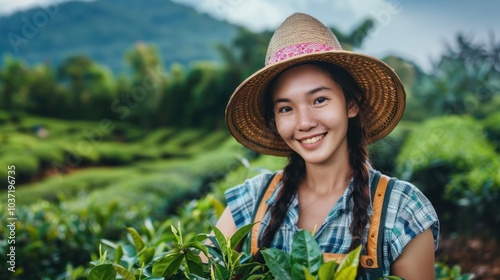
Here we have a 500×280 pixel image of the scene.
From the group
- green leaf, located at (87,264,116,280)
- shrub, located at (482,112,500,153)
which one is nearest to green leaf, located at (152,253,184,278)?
green leaf, located at (87,264,116,280)

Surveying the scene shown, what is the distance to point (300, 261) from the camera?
113 centimetres

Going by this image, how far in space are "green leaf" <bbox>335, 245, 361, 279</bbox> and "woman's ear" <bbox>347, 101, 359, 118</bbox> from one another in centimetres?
Result: 61

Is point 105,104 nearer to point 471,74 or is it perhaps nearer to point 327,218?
point 471,74

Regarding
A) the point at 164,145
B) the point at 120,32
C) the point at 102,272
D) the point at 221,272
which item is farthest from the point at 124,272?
the point at 120,32

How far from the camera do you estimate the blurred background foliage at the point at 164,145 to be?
8.73 ft

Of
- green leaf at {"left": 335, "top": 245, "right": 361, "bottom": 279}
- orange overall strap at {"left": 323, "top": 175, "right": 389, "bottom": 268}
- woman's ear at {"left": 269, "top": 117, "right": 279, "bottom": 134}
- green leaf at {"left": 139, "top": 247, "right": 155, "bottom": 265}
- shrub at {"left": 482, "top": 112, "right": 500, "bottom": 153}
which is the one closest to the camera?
green leaf at {"left": 335, "top": 245, "right": 361, "bottom": 279}

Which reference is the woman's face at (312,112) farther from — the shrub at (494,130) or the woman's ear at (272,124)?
the shrub at (494,130)

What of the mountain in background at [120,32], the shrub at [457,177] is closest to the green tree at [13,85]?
the mountain in background at [120,32]

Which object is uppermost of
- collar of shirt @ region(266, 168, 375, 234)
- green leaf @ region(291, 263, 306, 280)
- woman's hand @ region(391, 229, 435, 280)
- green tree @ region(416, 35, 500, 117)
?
green tree @ region(416, 35, 500, 117)

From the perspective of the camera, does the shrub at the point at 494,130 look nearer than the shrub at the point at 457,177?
No

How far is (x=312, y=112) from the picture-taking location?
56.9 inches

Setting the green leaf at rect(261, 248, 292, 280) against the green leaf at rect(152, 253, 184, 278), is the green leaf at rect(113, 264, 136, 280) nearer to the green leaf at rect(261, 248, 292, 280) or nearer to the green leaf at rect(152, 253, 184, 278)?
the green leaf at rect(152, 253, 184, 278)

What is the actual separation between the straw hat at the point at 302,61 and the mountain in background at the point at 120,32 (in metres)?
9.32

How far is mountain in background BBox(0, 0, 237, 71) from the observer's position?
36.7 feet
